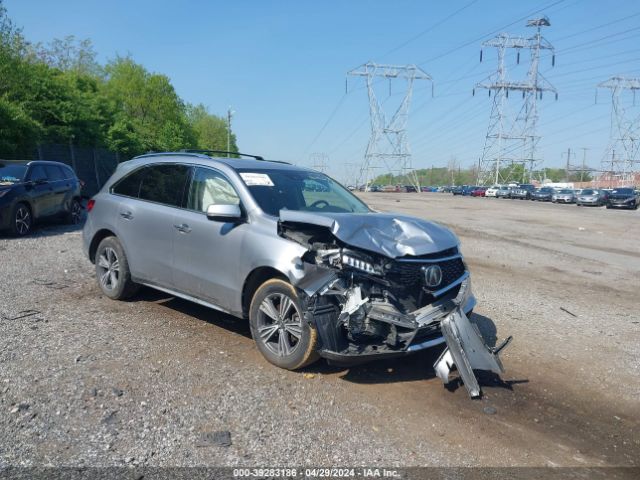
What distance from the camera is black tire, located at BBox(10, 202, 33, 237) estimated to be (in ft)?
37.6

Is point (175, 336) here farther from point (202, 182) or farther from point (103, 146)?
point (103, 146)

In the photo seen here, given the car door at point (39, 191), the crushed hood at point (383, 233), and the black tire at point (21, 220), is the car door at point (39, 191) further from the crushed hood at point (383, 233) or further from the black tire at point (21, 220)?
the crushed hood at point (383, 233)

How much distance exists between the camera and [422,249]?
453cm

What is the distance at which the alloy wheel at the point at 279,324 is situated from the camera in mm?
4574

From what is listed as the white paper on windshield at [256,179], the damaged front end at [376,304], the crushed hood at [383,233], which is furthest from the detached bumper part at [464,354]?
the white paper on windshield at [256,179]

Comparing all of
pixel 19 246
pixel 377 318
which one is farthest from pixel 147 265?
pixel 19 246

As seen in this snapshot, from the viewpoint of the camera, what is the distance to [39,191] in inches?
489

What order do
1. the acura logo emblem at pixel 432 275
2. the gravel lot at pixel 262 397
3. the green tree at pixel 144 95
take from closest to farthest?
the gravel lot at pixel 262 397, the acura logo emblem at pixel 432 275, the green tree at pixel 144 95

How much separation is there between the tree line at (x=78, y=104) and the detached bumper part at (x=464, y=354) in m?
19.7

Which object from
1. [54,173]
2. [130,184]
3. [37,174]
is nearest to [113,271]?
[130,184]

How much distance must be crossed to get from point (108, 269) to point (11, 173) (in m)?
6.99

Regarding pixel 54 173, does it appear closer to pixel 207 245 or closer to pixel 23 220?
pixel 23 220

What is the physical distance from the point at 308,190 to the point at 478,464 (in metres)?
3.35

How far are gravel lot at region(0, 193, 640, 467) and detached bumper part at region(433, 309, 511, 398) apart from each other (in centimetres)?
18
